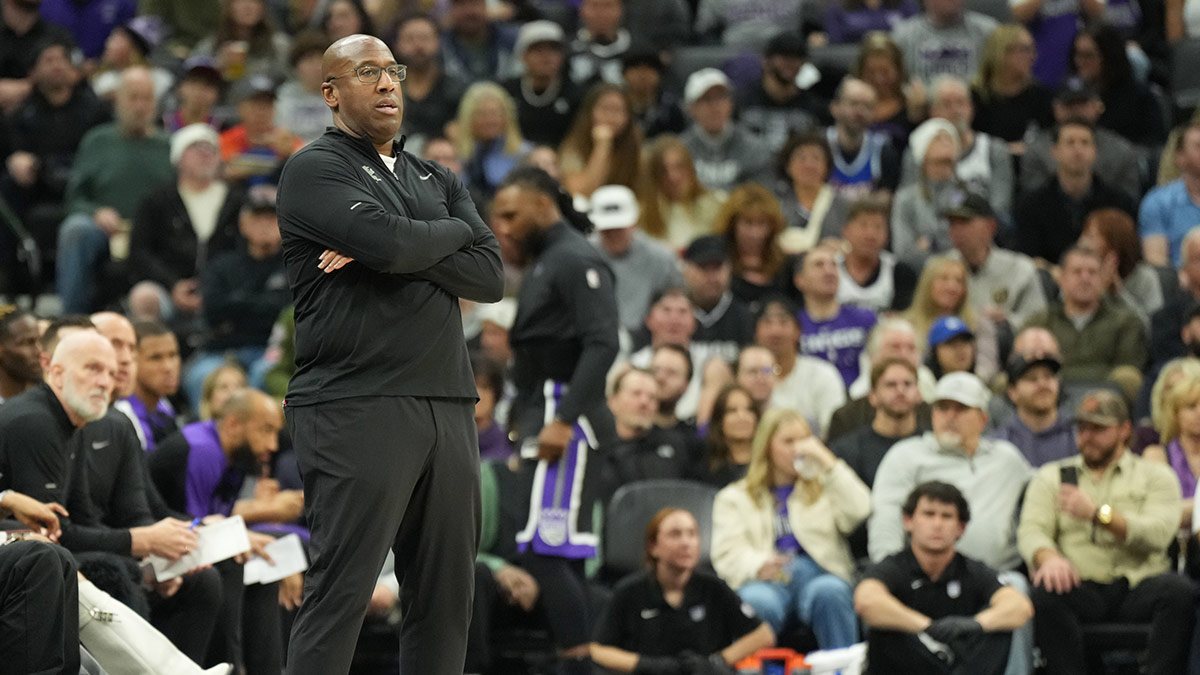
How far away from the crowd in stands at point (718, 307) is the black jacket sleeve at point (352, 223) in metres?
1.71

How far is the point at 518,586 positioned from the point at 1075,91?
5735 millimetres

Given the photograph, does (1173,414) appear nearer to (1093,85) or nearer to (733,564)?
(733,564)

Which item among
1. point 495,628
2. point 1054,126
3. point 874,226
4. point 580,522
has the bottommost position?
point 495,628

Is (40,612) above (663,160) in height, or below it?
below

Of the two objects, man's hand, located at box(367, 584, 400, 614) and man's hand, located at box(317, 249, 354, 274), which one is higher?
man's hand, located at box(317, 249, 354, 274)

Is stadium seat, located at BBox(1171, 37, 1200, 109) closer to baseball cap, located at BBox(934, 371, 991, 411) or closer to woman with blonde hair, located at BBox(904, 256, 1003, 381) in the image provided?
woman with blonde hair, located at BBox(904, 256, 1003, 381)

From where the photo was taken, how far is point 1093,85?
12.2 metres

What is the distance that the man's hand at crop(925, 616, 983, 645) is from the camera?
24.9 ft

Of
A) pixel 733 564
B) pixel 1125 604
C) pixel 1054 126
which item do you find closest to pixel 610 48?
pixel 1054 126

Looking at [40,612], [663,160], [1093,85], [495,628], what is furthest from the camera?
[1093,85]

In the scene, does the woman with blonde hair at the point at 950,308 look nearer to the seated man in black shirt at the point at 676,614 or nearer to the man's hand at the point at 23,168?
the seated man in black shirt at the point at 676,614

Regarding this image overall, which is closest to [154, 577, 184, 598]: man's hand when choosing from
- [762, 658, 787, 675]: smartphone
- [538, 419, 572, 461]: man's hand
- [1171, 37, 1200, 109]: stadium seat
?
[538, 419, 572, 461]: man's hand

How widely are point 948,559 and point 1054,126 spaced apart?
15.6 feet

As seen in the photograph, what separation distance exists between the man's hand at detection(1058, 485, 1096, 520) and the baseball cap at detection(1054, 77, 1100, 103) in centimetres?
430
